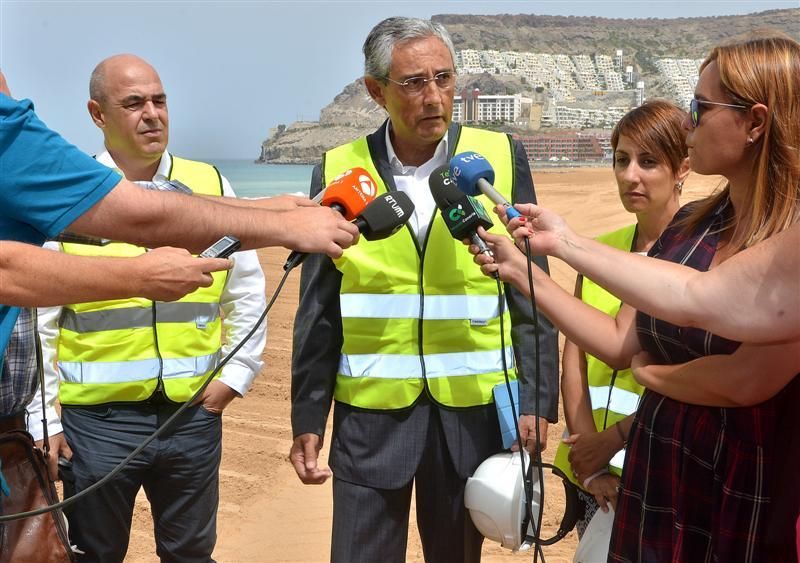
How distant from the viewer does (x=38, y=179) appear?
234 centimetres

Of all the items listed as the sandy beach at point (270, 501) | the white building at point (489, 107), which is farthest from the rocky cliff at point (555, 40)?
the sandy beach at point (270, 501)

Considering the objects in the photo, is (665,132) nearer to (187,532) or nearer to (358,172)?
(358,172)

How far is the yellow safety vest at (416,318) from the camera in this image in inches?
132

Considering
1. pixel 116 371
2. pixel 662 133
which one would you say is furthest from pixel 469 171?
pixel 116 371

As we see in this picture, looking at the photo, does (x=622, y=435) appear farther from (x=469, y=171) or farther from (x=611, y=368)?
(x=469, y=171)

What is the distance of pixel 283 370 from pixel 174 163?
15.9ft

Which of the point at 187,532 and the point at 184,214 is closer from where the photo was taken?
the point at 184,214

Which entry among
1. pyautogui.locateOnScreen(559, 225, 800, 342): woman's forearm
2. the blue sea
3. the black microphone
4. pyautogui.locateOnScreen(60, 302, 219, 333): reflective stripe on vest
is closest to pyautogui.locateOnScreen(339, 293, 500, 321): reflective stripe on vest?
the black microphone

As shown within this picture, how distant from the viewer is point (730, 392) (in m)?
2.26

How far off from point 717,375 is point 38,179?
180cm

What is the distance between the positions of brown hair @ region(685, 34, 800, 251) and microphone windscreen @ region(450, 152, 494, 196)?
826mm

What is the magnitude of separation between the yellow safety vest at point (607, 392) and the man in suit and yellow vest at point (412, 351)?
0.15 meters

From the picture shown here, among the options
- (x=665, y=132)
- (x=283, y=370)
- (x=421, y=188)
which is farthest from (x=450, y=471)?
(x=283, y=370)

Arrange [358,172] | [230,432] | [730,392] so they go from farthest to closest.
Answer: [230,432] → [358,172] → [730,392]
